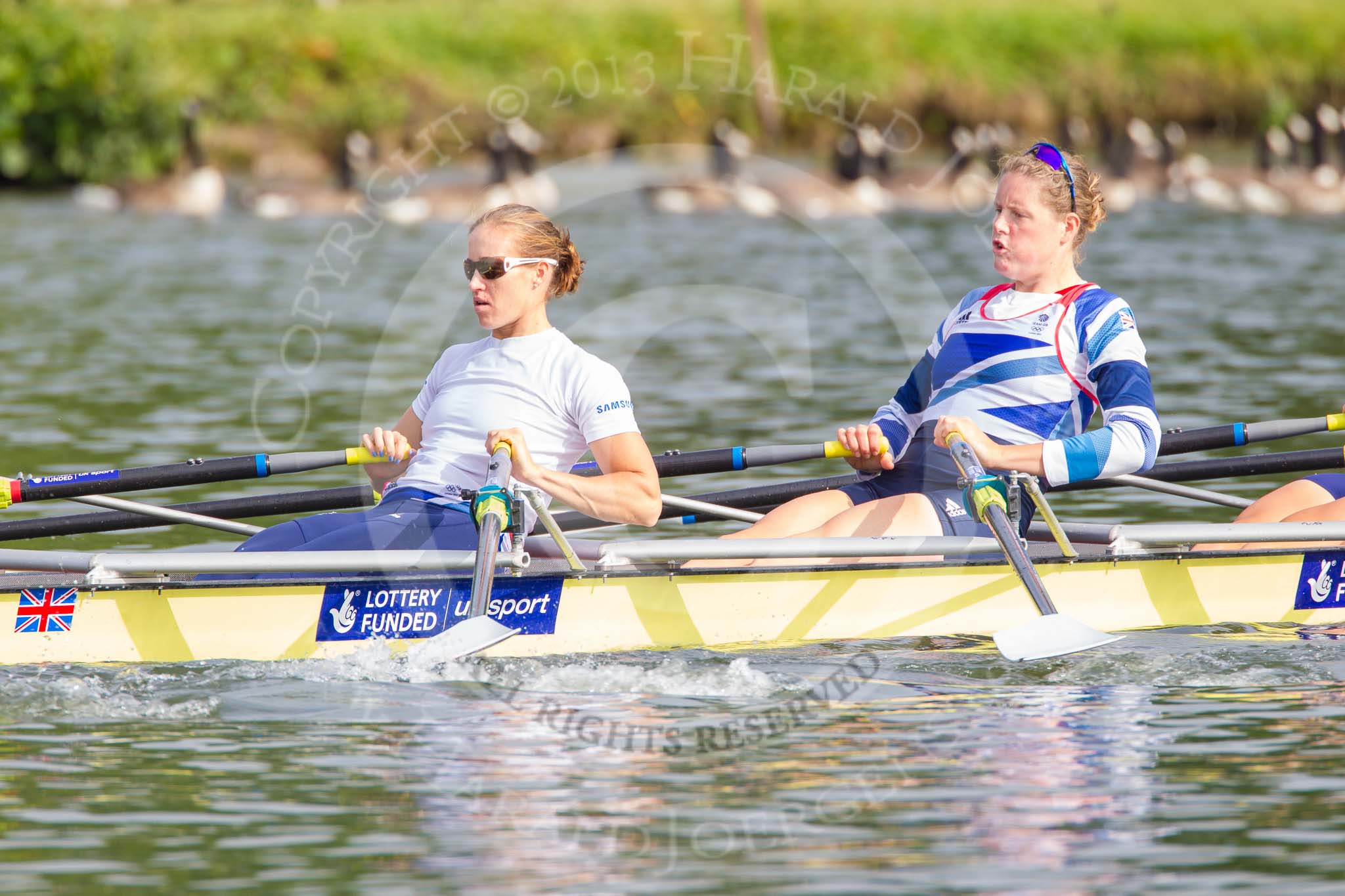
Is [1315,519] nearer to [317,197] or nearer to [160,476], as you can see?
[160,476]

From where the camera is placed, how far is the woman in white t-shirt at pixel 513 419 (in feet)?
20.8

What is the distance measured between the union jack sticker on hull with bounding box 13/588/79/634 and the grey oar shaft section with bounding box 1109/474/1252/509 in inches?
158

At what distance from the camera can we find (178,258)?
25.1 metres

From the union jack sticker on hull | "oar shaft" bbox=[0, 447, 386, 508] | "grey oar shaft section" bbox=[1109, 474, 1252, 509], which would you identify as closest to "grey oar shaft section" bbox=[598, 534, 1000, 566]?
"oar shaft" bbox=[0, 447, 386, 508]

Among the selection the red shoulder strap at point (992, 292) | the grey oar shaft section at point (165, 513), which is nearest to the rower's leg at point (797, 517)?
the red shoulder strap at point (992, 292)

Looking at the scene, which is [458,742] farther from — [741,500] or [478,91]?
[478,91]

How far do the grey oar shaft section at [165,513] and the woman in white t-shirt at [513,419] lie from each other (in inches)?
43.8

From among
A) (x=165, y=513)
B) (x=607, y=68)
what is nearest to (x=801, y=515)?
(x=165, y=513)

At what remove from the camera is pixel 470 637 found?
6375mm

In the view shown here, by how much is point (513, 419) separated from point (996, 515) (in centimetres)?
162

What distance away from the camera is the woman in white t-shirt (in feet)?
20.8

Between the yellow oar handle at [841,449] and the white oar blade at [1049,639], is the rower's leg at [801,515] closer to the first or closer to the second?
the yellow oar handle at [841,449]

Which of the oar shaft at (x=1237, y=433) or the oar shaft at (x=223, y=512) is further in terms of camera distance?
the oar shaft at (x=1237, y=433)

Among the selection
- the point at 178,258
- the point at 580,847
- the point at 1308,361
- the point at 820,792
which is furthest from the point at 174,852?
the point at 178,258
